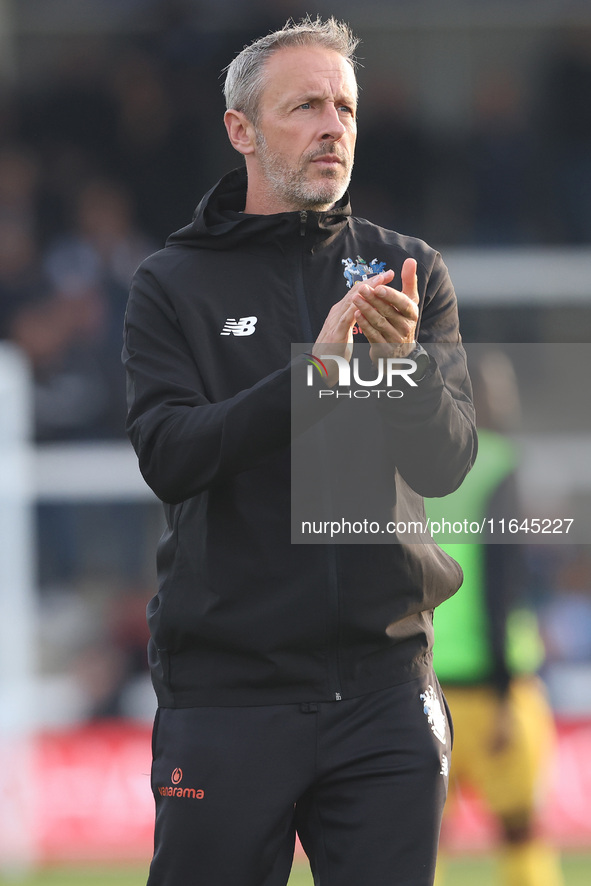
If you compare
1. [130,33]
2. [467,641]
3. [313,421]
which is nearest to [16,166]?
[130,33]

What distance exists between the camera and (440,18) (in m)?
9.52

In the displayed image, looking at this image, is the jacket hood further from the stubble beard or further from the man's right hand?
the man's right hand

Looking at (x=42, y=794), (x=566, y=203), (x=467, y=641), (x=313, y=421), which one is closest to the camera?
(x=313, y=421)

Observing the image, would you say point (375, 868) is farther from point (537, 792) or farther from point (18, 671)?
point (18, 671)

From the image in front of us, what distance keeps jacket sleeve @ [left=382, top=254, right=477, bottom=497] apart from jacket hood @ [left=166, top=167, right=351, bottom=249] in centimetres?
22

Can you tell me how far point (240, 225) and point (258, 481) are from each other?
1.65 feet

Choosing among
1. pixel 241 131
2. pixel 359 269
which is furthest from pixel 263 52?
pixel 359 269

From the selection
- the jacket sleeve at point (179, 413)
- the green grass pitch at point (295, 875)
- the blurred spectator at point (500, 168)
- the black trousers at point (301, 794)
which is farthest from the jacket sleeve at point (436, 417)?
the blurred spectator at point (500, 168)

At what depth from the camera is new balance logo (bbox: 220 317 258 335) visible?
7.80 ft

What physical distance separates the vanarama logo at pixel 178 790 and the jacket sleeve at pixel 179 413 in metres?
0.49

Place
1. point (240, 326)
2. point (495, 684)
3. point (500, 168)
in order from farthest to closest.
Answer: point (500, 168) < point (495, 684) < point (240, 326)

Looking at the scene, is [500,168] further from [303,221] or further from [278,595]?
[278,595]

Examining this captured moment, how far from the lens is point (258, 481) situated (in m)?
2.33

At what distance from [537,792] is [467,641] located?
542mm
